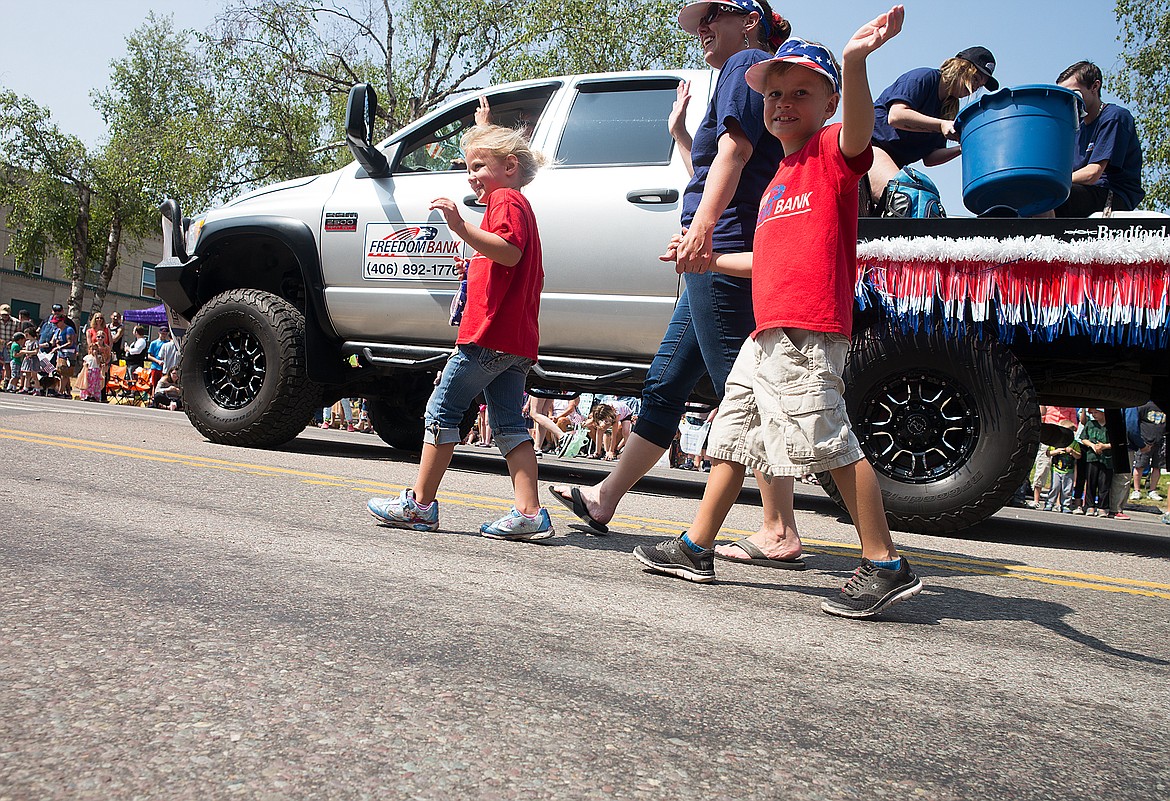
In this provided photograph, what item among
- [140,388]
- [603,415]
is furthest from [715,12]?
[140,388]

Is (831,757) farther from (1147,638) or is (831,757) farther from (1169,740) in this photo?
(1147,638)

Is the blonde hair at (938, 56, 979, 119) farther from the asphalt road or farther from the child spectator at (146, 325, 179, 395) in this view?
the child spectator at (146, 325, 179, 395)

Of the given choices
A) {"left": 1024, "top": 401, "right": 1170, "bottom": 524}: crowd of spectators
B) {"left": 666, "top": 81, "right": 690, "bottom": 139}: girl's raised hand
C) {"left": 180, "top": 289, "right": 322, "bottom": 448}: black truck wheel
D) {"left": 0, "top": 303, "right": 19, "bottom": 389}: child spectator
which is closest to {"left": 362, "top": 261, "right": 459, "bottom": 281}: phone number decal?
{"left": 180, "top": 289, "right": 322, "bottom": 448}: black truck wheel

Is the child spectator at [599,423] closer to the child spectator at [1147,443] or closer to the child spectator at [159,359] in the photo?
the child spectator at [1147,443]

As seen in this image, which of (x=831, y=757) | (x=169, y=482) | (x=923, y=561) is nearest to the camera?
(x=831, y=757)

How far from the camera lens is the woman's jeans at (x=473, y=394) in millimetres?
3730

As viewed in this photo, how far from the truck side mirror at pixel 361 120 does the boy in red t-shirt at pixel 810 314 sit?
3.60m

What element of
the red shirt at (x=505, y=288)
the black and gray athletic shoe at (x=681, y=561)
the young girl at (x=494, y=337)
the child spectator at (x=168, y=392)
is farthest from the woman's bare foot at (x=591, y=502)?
the child spectator at (x=168, y=392)

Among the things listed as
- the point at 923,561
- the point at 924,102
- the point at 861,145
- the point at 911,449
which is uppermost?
the point at 924,102

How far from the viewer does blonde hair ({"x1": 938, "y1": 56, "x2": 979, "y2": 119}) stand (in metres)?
5.25

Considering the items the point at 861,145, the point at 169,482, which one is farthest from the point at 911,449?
the point at 169,482

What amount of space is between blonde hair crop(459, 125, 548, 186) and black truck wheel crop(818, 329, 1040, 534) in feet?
5.96

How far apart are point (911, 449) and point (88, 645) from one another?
3739mm

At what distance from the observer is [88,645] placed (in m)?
1.82
